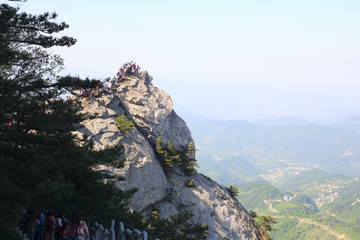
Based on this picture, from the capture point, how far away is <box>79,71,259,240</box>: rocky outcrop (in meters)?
29.3

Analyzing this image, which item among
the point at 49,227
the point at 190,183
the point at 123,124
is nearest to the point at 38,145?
the point at 49,227

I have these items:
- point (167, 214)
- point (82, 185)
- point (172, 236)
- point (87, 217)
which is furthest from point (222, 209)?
point (82, 185)

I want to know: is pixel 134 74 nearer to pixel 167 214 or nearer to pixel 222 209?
pixel 167 214

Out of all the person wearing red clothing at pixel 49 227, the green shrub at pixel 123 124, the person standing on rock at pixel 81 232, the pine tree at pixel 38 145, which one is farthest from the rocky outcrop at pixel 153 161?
the person standing on rock at pixel 81 232

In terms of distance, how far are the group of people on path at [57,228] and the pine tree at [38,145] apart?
427 millimetres

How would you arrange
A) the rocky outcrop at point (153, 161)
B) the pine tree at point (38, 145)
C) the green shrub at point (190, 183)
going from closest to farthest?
the pine tree at point (38, 145) < the rocky outcrop at point (153, 161) < the green shrub at point (190, 183)

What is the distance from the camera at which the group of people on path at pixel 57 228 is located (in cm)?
1145

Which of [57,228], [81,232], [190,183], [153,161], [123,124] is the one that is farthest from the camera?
[190,183]

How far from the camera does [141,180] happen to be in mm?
29859

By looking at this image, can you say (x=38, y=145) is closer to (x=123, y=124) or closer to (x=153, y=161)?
(x=123, y=124)

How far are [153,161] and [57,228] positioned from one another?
60.3ft

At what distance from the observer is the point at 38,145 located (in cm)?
1449

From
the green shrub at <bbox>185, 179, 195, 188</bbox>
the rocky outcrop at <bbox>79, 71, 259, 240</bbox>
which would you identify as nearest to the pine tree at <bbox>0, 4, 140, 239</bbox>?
the rocky outcrop at <bbox>79, 71, 259, 240</bbox>

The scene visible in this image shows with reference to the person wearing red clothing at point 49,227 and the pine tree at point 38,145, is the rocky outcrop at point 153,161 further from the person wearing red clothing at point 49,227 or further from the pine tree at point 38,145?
the person wearing red clothing at point 49,227
